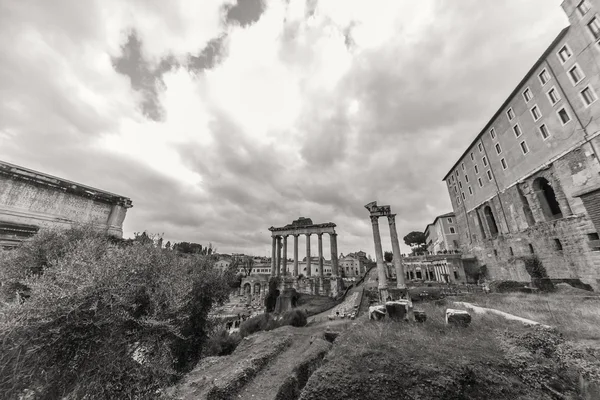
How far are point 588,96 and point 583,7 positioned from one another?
306 inches

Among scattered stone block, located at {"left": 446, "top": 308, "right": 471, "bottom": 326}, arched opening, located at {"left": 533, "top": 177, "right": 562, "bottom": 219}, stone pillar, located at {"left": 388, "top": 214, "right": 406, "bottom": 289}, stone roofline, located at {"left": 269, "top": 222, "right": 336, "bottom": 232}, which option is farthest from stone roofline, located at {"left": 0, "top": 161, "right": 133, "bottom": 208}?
arched opening, located at {"left": 533, "top": 177, "right": 562, "bottom": 219}

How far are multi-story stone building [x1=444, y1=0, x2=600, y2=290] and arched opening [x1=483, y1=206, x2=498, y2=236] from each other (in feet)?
0.43

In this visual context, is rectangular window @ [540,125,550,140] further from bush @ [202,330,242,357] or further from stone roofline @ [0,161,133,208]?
stone roofline @ [0,161,133,208]

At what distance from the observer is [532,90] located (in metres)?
23.6

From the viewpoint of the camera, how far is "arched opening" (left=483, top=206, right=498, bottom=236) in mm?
31525

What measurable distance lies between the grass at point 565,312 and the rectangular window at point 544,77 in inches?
884

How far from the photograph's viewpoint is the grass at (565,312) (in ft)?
21.3

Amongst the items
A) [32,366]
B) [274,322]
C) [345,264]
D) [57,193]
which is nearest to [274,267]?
[274,322]

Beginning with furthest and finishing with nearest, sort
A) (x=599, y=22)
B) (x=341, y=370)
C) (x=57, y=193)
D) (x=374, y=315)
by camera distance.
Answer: (x=599, y=22) → (x=57, y=193) → (x=374, y=315) → (x=341, y=370)

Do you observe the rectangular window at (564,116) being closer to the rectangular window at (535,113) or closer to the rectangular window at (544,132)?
the rectangular window at (544,132)

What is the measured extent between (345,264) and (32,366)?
87729mm

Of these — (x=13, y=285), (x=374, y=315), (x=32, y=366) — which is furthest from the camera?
(x=374, y=315)

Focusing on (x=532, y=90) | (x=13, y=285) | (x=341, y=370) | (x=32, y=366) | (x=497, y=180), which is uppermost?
(x=532, y=90)

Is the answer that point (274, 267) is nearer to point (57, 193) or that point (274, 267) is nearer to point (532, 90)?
point (57, 193)
